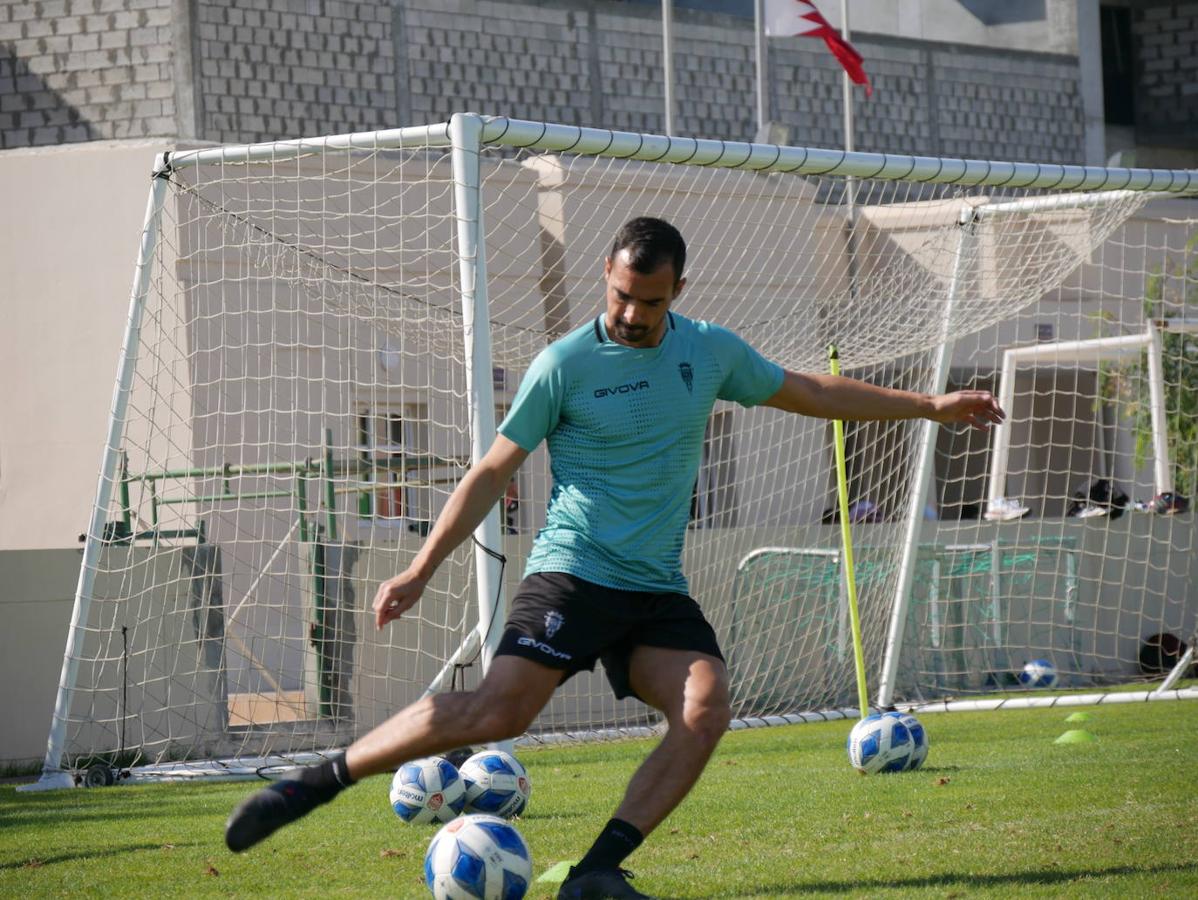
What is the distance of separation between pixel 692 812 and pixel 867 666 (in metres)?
6.86

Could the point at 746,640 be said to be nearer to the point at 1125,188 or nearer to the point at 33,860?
the point at 1125,188

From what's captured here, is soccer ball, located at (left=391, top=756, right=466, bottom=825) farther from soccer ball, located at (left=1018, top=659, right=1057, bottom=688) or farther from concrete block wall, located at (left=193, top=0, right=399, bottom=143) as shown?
concrete block wall, located at (left=193, top=0, right=399, bottom=143)

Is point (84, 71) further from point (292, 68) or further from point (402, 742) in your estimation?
point (402, 742)

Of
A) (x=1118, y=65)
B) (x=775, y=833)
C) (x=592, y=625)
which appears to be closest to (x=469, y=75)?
(x=1118, y=65)

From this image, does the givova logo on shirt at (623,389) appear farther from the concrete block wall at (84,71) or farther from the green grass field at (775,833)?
the concrete block wall at (84,71)

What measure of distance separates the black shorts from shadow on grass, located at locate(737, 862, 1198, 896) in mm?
687

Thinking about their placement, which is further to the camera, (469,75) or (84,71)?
(469,75)

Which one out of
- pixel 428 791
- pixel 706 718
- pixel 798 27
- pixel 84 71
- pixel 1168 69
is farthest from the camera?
pixel 1168 69

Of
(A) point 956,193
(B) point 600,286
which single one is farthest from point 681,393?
(A) point 956,193

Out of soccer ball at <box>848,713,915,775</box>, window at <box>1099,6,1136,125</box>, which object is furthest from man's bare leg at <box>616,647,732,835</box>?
window at <box>1099,6,1136,125</box>

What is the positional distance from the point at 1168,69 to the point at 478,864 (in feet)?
107

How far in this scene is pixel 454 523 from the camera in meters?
4.49

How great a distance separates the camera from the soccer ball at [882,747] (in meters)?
7.57

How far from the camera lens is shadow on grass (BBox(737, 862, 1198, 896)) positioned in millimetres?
4555
